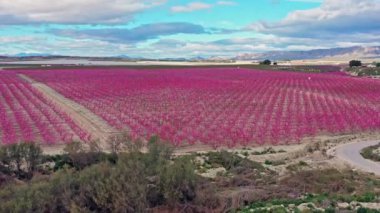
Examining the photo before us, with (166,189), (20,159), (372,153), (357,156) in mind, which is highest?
(166,189)

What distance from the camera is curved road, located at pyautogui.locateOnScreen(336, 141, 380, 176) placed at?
18.9 metres

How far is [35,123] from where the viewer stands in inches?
1181

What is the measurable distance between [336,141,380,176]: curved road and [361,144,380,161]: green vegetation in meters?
0.22

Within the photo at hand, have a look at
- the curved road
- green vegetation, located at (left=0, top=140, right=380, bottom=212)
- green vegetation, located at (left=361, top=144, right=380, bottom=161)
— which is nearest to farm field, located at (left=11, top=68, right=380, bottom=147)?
the curved road

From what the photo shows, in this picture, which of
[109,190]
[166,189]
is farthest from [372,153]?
[109,190]

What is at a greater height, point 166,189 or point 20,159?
point 166,189

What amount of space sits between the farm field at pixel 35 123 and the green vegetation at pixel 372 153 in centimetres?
1314

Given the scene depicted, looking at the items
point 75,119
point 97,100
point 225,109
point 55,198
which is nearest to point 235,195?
point 55,198

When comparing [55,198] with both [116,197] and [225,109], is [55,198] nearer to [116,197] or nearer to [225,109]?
[116,197]

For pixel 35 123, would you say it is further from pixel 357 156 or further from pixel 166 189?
pixel 166 189

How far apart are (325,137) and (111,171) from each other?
54.2 feet

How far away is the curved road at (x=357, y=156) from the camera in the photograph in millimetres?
18875

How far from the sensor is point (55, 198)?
42.9 feet

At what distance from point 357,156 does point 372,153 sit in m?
0.62
